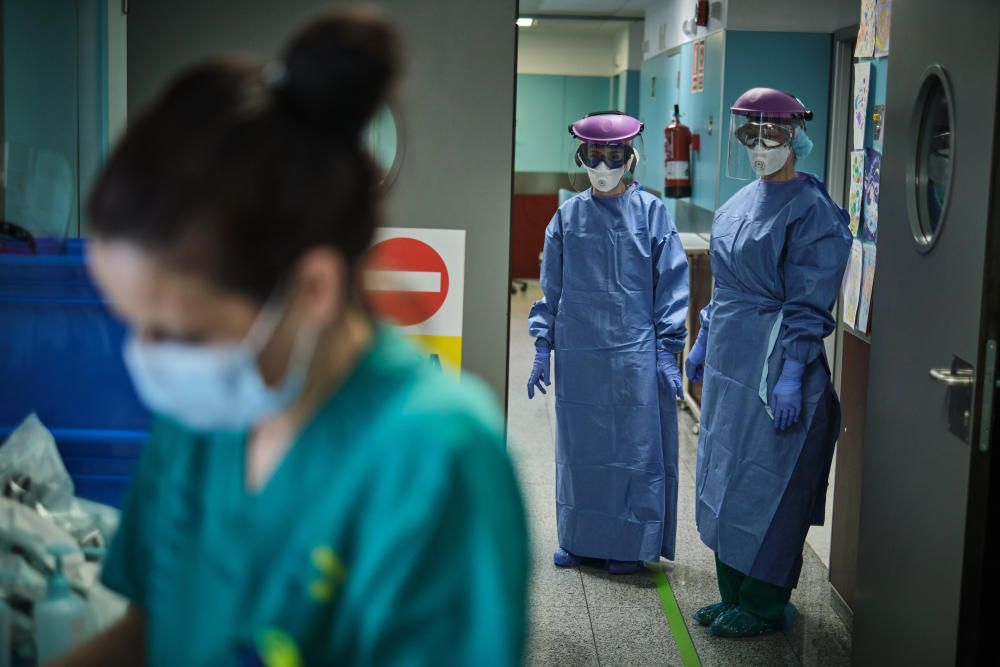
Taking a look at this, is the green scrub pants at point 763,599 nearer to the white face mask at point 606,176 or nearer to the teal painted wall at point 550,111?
the white face mask at point 606,176

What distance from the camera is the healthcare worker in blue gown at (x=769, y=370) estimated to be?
2967 millimetres

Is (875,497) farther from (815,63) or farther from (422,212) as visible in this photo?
(815,63)

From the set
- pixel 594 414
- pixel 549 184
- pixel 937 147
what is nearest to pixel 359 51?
pixel 937 147

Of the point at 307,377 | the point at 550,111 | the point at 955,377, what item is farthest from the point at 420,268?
the point at 550,111

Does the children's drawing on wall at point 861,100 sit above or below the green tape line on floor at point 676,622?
above

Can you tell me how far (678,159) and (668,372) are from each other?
312cm

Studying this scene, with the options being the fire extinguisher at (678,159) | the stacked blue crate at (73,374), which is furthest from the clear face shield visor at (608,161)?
the fire extinguisher at (678,159)

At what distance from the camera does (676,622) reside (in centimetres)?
320

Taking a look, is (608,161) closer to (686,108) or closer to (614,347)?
(614,347)

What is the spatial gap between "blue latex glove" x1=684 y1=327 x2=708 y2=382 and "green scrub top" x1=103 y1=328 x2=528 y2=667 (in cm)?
266

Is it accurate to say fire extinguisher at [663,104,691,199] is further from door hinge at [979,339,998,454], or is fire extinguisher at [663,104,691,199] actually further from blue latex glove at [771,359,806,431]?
door hinge at [979,339,998,454]

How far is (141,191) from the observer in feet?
2.53

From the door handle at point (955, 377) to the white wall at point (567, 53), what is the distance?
8.71m

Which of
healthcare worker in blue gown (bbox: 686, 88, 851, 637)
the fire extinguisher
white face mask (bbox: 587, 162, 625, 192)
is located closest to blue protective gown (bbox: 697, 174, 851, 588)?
healthcare worker in blue gown (bbox: 686, 88, 851, 637)
